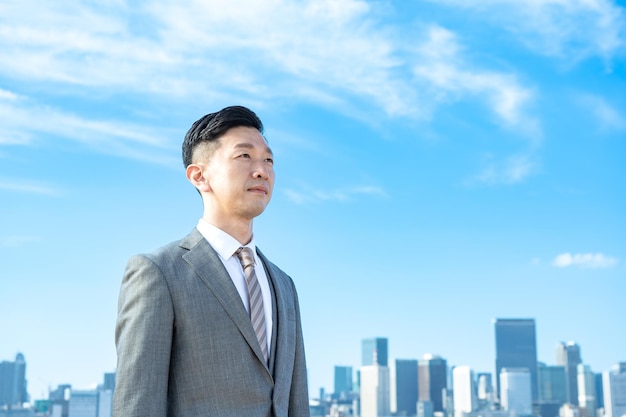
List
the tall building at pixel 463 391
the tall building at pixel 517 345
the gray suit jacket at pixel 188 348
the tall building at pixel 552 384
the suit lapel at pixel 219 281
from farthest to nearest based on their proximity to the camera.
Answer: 1. the tall building at pixel 517 345
2. the tall building at pixel 552 384
3. the tall building at pixel 463 391
4. the suit lapel at pixel 219 281
5. the gray suit jacket at pixel 188 348

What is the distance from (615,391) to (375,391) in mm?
35995

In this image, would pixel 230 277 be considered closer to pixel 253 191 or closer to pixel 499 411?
pixel 253 191

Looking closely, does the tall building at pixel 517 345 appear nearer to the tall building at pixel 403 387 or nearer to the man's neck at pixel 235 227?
the tall building at pixel 403 387

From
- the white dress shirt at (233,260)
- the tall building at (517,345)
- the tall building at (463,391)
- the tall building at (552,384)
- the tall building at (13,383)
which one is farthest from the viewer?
the tall building at (517,345)

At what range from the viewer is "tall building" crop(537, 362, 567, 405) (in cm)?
13262

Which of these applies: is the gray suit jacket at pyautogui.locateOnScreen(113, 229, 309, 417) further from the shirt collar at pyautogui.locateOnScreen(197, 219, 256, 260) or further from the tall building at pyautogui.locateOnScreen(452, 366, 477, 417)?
the tall building at pyautogui.locateOnScreen(452, 366, 477, 417)

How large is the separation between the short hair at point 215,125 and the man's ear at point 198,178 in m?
0.05

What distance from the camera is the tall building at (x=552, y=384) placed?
133 metres

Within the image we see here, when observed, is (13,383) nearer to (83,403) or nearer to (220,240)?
(83,403)

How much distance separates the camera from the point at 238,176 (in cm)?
262

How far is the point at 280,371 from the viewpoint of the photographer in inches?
101

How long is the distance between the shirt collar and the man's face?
47 mm

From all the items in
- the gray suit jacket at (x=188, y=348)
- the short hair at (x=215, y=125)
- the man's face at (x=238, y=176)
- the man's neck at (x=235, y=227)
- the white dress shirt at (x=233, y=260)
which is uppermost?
the short hair at (x=215, y=125)

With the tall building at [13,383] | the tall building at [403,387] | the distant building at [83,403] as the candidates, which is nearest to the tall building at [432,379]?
the tall building at [403,387]
